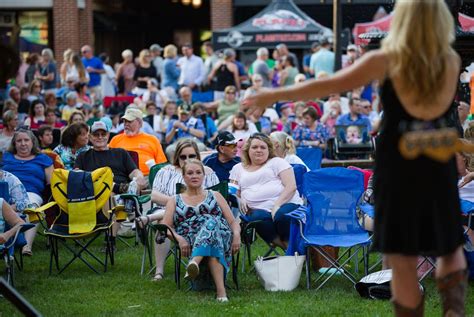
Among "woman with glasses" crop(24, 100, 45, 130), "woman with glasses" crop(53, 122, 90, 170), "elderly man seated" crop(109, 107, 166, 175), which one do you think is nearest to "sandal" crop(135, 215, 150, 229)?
"woman with glasses" crop(53, 122, 90, 170)

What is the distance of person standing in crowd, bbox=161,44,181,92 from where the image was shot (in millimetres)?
21141

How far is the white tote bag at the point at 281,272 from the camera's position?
27.5ft

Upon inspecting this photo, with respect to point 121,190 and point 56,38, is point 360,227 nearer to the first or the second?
point 121,190

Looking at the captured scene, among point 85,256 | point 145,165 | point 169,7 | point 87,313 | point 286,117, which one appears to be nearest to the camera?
point 87,313

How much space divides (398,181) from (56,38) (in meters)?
25.0

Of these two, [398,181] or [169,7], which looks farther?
[169,7]

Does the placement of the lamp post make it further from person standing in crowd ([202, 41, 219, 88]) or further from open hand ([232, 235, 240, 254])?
open hand ([232, 235, 240, 254])

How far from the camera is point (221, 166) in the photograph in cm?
1047

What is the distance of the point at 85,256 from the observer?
10.3 meters

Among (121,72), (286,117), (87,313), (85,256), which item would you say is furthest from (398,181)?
(121,72)

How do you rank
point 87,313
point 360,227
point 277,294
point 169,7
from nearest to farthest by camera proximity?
point 87,313 < point 277,294 < point 360,227 < point 169,7

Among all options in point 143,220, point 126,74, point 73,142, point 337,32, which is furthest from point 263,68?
point 143,220

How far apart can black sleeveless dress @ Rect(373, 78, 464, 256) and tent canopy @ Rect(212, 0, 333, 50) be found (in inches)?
705

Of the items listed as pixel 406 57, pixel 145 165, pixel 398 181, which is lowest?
pixel 145 165
